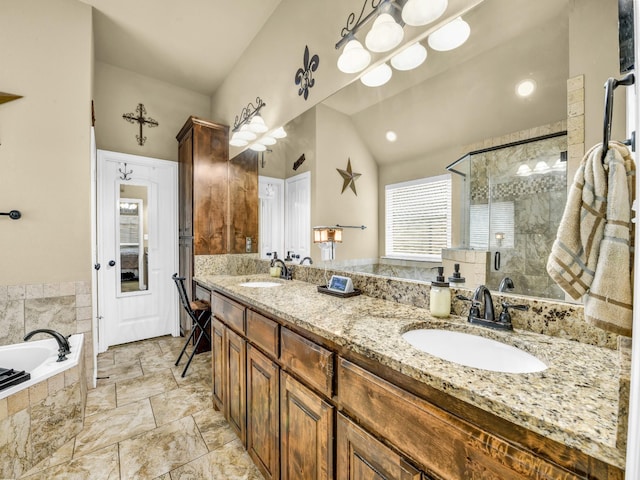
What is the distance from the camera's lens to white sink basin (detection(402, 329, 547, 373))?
34.7 inches

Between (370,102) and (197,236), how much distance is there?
2.37 metres

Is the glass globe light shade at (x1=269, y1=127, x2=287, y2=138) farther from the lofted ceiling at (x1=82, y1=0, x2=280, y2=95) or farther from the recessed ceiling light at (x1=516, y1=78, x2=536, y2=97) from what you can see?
the recessed ceiling light at (x1=516, y1=78, x2=536, y2=97)

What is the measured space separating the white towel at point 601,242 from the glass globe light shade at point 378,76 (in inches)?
45.6

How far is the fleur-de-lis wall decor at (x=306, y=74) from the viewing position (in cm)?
203

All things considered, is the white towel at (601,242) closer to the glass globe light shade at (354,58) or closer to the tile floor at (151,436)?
the glass globe light shade at (354,58)

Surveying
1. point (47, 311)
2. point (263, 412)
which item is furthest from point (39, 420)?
point (263, 412)

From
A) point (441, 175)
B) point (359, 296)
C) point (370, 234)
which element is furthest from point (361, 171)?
point (359, 296)

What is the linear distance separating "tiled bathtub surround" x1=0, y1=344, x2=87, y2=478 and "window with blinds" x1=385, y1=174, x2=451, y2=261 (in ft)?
A: 6.82

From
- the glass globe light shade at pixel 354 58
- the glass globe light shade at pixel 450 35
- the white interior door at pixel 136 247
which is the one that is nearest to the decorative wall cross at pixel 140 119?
the white interior door at pixel 136 247

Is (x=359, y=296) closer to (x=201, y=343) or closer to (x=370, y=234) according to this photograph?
(x=370, y=234)

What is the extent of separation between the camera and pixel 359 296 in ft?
5.37

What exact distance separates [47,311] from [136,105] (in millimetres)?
2484

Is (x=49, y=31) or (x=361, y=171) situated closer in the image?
(x=361, y=171)

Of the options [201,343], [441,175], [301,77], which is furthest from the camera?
[201,343]
